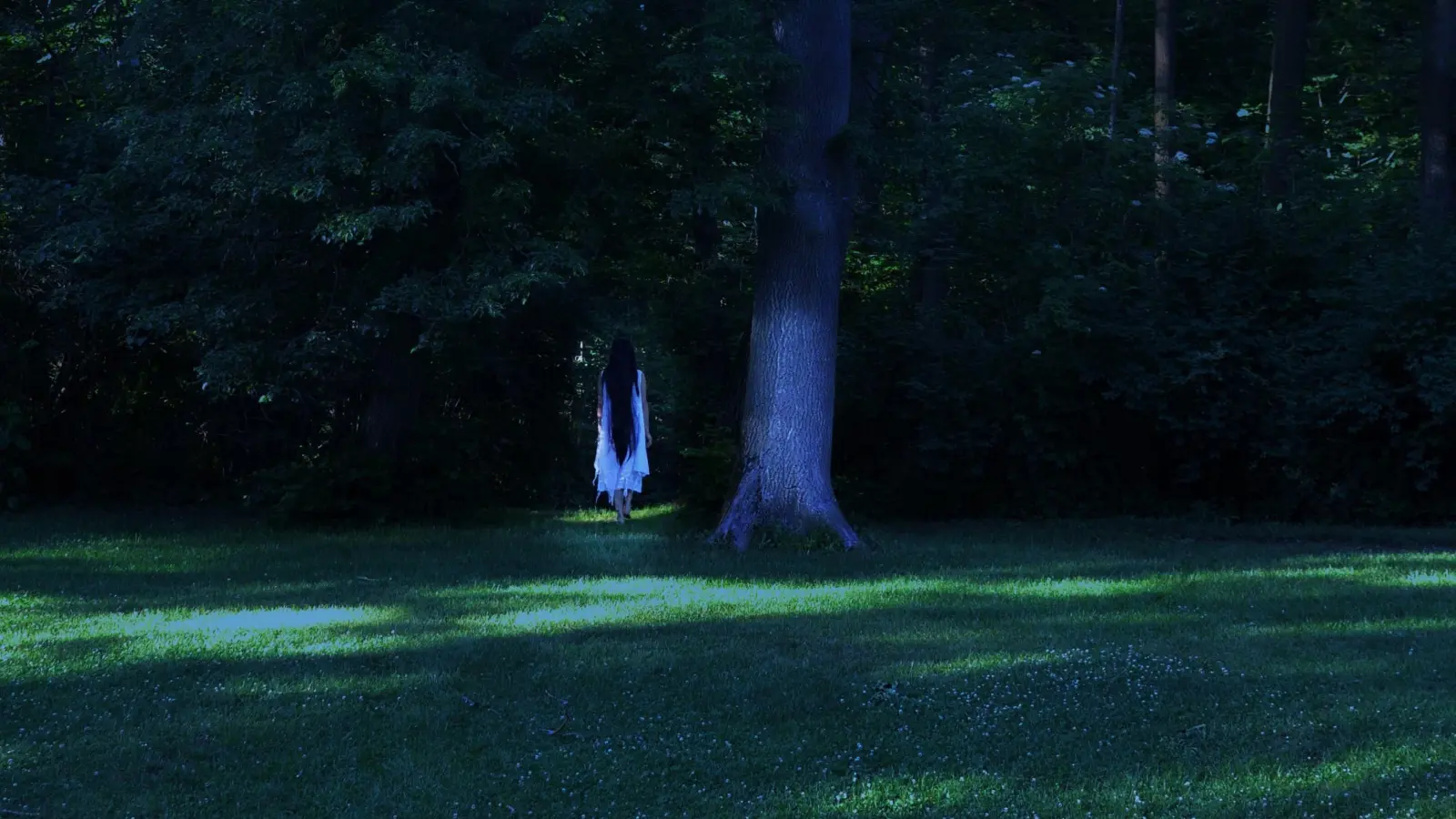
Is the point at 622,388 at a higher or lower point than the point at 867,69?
lower

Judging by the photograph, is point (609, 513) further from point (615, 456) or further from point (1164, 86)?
point (1164, 86)

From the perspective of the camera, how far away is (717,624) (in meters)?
9.10

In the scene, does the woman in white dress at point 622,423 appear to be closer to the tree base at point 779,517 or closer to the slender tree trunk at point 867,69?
the tree base at point 779,517

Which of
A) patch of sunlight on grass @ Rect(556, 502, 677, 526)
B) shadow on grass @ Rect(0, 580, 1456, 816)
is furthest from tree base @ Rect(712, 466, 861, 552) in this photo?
shadow on grass @ Rect(0, 580, 1456, 816)

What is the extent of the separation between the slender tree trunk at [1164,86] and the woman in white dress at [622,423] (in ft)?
25.9

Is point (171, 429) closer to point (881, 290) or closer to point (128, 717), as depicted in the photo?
point (881, 290)

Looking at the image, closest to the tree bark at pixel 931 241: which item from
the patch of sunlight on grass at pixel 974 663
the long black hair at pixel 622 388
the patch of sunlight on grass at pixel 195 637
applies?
the long black hair at pixel 622 388

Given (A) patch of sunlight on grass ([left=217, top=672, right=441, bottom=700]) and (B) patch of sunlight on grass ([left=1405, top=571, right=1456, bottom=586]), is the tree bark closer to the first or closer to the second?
(B) patch of sunlight on grass ([left=1405, top=571, right=1456, bottom=586])

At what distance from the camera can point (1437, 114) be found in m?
17.8

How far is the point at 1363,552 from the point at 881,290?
770 cm

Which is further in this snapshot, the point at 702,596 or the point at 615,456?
the point at 615,456

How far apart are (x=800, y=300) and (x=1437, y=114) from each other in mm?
9511

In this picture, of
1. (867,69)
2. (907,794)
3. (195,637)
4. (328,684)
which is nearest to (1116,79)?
(867,69)

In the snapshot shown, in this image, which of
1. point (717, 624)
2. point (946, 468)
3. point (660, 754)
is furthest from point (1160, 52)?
point (660, 754)
